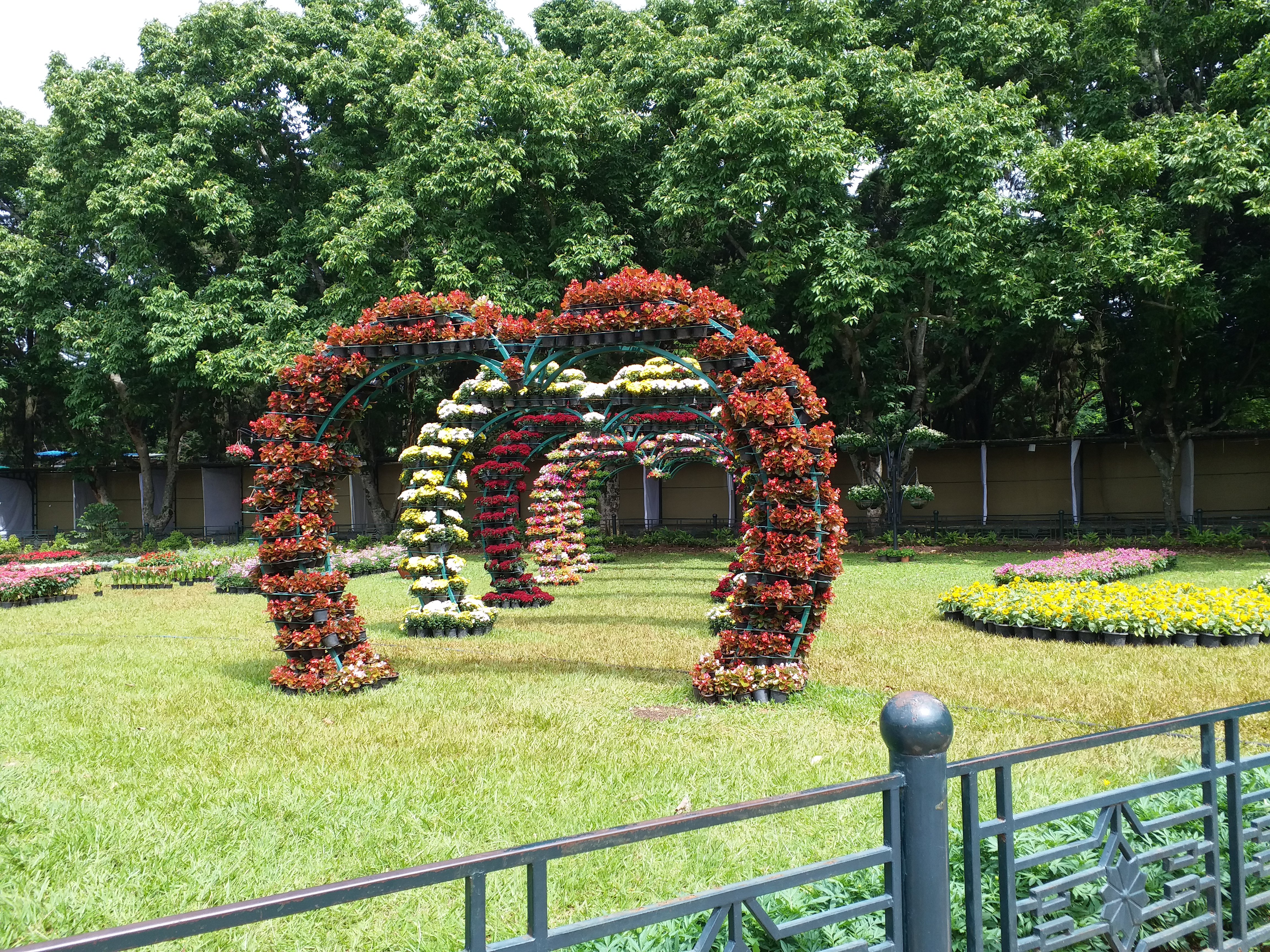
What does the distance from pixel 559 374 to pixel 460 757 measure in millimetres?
4921

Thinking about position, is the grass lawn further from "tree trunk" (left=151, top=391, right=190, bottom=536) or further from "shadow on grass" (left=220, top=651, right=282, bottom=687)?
"tree trunk" (left=151, top=391, right=190, bottom=536)

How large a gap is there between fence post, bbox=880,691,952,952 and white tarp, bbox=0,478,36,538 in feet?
128

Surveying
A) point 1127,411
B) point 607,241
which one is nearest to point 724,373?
point 607,241

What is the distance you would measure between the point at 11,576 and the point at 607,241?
14466 mm

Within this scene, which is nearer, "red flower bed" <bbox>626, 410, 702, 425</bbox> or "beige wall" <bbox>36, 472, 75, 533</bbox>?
"red flower bed" <bbox>626, 410, 702, 425</bbox>

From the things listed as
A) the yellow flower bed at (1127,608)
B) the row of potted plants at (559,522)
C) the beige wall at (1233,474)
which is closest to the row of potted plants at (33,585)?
the row of potted plants at (559,522)

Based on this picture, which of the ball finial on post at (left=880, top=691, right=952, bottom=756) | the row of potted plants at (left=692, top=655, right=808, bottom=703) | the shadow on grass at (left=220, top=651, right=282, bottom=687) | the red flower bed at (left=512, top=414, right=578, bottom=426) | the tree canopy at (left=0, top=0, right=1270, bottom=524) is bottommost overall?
the shadow on grass at (left=220, top=651, right=282, bottom=687)

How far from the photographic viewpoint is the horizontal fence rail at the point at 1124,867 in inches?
102

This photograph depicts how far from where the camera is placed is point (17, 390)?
32.0 m

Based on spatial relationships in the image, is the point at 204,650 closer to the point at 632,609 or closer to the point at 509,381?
the point at 509,381

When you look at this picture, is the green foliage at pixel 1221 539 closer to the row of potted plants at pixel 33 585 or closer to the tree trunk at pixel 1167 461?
the tree trunk at pixel 1167 461

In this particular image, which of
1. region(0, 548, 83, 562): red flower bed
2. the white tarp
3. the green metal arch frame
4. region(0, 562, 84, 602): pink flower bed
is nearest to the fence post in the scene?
the green metal arch frame

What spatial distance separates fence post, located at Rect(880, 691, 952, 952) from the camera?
2393mm

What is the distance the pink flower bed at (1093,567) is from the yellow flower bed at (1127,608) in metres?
2.02
